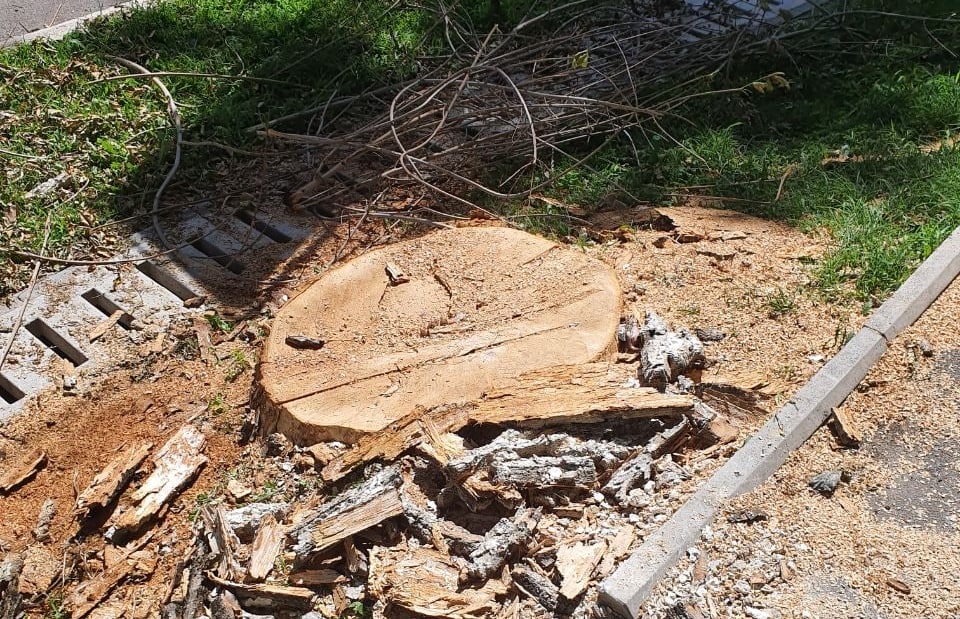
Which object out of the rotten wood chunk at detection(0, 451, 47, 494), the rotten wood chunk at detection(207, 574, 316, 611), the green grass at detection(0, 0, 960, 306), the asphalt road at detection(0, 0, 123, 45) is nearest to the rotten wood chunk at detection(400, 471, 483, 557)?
the rotten wood chunk at detection(207, 574, 316, 611)

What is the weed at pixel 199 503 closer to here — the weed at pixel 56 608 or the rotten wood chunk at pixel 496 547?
the weed at pixel 56 608

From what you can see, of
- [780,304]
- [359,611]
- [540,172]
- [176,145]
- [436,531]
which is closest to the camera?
[359,611]

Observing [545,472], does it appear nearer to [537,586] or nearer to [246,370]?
[537,586]

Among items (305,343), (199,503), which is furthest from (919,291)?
(199,503)

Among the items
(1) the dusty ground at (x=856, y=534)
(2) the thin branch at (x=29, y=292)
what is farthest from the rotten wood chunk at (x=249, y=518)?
(2) the thin branch at (x=29, y=292)

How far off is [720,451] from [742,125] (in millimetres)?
3252

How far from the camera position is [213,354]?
14.0 ft

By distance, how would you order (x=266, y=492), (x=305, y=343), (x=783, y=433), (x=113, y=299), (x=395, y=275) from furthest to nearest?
(x=113, y=299) → (x=395, y=275) → (x=305, y=343) → (x=266, y=492) → (x=783, y=433)

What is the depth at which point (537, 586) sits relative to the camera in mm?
2725

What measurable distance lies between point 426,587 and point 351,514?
1.20 ft

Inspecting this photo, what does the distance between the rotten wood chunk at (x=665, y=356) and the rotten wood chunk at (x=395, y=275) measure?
1.05 meters

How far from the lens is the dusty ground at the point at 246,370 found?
3.40m

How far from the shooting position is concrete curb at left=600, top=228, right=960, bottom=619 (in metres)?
2.65

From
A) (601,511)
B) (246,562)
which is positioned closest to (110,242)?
(246,562)
